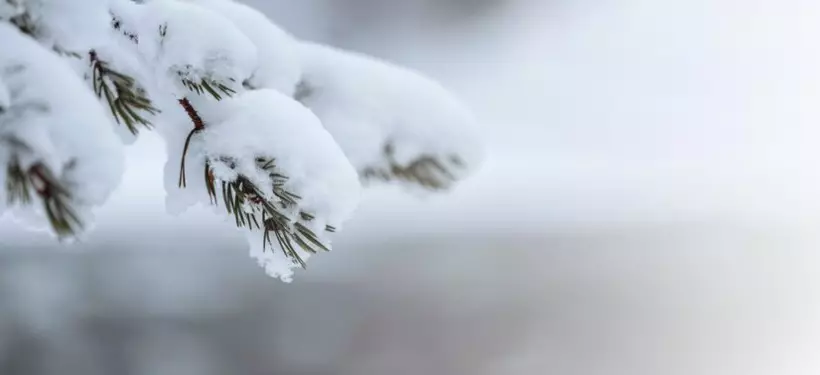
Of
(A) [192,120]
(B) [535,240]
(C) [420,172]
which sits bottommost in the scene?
(A) [192,120]

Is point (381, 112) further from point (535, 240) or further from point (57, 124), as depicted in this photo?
point (535, 240)

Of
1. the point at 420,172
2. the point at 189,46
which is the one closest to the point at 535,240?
the point at 420,172

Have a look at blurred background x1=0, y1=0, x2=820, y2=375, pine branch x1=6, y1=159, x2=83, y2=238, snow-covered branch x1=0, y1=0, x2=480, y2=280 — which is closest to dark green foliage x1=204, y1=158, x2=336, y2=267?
snow-covered branch x1=0, y1=0, x2=480, y2=280

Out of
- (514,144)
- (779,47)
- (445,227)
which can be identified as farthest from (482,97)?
(779,47)

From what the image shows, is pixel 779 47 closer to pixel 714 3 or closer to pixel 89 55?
pixel 714 3

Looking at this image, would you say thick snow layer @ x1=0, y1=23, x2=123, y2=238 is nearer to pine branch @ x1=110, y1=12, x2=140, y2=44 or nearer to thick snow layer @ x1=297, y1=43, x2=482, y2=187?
pine branch @ x1=110, y1=12, x2=140, y2=44

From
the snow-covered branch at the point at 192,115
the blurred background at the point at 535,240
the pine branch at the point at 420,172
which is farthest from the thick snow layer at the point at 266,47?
the blurred background at the point at 535,240
